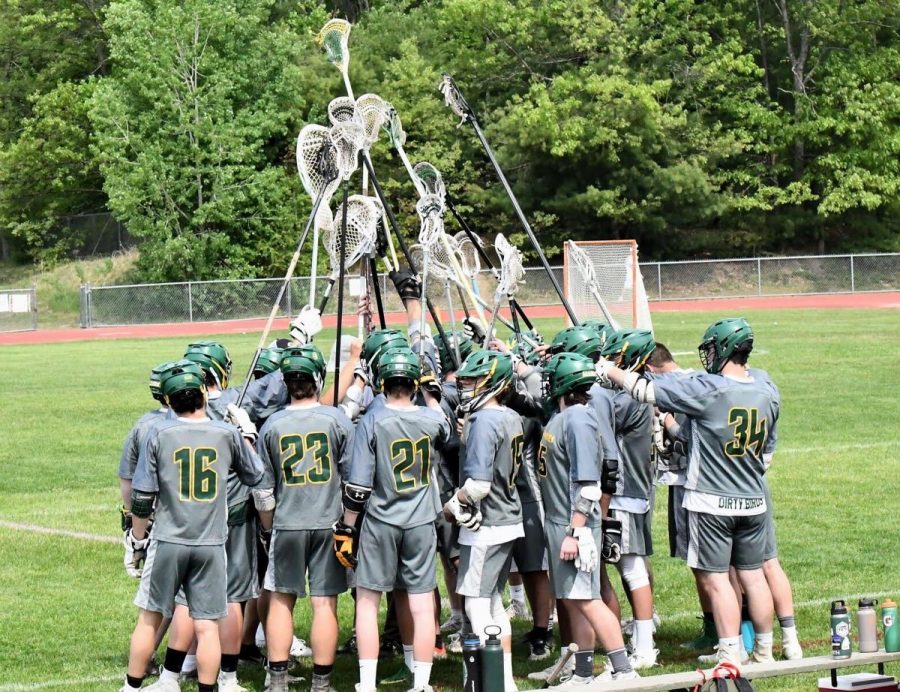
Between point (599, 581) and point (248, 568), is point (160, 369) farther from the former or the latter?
point (599, 581)

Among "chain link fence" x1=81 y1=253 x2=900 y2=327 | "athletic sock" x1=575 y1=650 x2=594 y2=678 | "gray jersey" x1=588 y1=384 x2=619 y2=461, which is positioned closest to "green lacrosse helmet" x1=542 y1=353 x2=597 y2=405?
"gray jersey" x1=588 y1=384 x2=619 y2=461

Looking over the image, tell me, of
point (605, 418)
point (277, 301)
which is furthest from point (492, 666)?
point (277, 301)

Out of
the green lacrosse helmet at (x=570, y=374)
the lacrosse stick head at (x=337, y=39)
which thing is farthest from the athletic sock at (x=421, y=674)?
the lacrosse stick head at (x=337, y=39)

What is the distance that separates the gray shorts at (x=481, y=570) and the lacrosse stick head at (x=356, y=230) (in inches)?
92.3

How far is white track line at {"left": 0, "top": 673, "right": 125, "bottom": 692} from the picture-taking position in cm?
841

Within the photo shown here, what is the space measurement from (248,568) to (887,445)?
1097cm

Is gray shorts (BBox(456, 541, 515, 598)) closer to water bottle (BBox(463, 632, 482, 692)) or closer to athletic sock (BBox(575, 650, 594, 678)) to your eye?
→ athletic sock (BBox(575, 650, 594, 678))

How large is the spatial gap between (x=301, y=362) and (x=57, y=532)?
6275mm

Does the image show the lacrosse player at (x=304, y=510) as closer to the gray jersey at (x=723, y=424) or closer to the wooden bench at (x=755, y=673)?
the wooden bench at (x=755, y=673)

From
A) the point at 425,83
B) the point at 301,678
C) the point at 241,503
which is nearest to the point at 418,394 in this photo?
the point at 241,503

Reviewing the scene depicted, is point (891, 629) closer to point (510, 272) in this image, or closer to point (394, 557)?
point (394, 557)

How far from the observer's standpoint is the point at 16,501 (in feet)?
49.2

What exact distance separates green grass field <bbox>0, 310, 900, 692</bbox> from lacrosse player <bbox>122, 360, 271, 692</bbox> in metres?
0.93

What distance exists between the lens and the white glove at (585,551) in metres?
7.80
